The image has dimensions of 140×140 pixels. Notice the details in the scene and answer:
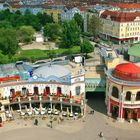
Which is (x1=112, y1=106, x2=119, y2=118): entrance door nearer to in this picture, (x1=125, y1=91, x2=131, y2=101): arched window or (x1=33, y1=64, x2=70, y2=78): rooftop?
(x1=125, y1=91, x2=131, y2=101): arched window

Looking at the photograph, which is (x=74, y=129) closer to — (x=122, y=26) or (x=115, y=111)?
(x=115, y=111)

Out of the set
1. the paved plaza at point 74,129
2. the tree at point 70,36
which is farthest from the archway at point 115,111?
the tree at point 70,36

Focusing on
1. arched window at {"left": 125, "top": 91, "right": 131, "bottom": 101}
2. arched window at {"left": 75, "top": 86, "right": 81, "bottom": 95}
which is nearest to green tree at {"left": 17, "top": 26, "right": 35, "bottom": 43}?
arched window at {"left": 75, "top": 86, "right": 81, "bottom": 95}

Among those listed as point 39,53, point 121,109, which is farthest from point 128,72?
point 39,53

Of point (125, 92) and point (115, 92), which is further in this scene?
point (115, 92)

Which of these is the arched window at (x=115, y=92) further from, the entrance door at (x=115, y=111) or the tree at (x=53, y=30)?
the tree at (x=53, y=30)

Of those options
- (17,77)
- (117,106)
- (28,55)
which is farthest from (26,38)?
(117,106)
